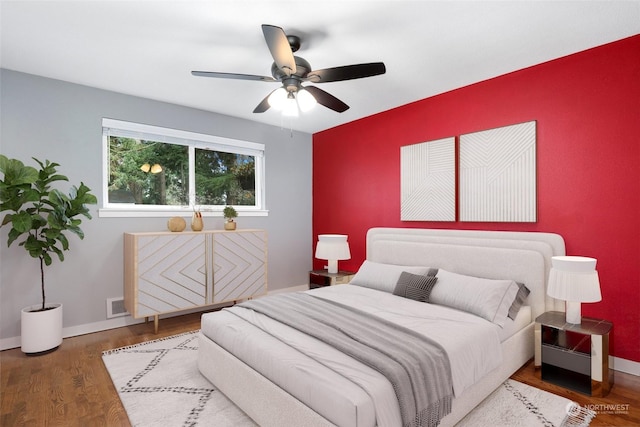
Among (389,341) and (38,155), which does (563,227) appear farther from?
(38,155)

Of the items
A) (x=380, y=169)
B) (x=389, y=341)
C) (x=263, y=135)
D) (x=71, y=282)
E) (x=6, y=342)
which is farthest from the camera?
(x=263, y=135)

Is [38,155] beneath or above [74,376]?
above

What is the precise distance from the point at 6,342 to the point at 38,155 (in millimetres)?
1862

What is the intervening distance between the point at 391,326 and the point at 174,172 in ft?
11.2

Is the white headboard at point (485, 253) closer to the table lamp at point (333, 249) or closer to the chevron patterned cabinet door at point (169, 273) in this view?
the table lamp at point (333, 249)

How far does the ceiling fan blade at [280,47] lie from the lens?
1873 mm

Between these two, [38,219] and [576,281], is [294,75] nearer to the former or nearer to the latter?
[576,281]

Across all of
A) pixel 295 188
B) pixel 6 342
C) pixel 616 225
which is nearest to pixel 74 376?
pixel 6 342

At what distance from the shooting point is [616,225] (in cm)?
265

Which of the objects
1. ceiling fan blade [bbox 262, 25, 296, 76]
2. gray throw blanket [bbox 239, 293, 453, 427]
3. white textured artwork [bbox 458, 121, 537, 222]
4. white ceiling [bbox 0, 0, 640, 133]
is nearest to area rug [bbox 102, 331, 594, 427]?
gray throw blanket [bbox 239, 293, 453, 427]

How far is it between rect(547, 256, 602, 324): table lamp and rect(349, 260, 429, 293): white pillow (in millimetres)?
1147

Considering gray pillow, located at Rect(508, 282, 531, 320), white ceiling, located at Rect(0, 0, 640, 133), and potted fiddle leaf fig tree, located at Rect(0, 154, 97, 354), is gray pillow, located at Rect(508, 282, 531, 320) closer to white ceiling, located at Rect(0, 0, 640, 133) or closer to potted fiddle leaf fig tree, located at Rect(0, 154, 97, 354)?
white ceiling, located at Rect(0, 0, 640, 133)

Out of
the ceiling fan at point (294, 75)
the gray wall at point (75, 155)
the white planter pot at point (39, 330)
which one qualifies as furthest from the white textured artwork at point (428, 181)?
the white planter pot at point (39, 330)

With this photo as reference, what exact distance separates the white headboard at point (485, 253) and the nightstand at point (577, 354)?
34cm
